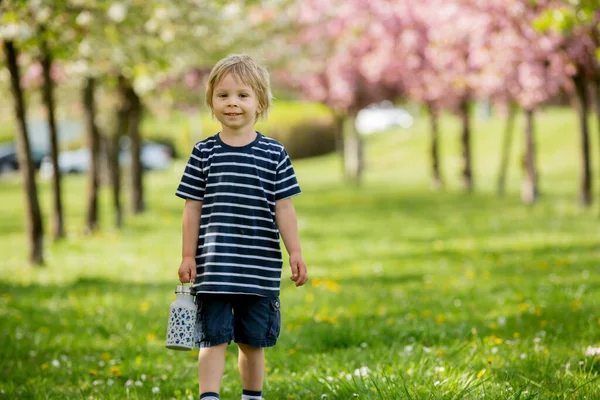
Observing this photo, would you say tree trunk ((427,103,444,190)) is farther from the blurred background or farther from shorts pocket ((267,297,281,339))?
shorts pocket ((267,297,281,339))

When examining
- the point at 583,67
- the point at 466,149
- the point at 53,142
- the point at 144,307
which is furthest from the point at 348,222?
the point at 144,307

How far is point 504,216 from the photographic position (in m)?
18.2

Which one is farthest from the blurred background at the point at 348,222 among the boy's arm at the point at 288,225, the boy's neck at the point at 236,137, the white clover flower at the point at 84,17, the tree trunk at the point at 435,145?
the boy's arm at the point at 288,225

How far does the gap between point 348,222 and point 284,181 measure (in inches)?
569

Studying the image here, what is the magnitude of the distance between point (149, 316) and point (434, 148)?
22494 millimetres

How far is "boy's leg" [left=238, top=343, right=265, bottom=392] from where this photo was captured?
→ 4289 mm

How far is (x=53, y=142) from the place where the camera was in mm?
15656

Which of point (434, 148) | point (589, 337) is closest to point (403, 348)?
point (589, 337)

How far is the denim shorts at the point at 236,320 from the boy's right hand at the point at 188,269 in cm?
11

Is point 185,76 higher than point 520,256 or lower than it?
higher

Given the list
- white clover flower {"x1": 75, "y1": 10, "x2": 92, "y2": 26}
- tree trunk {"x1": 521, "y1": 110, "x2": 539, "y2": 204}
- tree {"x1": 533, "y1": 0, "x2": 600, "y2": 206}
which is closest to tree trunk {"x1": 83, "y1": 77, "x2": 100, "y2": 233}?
white clover flower {"x1": 75, "y1": 10, "x2": 92, "y2": 26}

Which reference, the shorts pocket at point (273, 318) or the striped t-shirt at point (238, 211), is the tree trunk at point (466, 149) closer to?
the shorts pocket at point (273, 318)

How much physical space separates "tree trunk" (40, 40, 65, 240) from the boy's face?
1116 centimetres

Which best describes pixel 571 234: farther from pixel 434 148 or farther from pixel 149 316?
pixel 434 148
